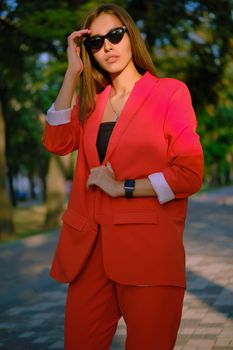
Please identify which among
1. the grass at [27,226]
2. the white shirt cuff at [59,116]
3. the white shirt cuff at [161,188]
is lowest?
the grass at [27,226]

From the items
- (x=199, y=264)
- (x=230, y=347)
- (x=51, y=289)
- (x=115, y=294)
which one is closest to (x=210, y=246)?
(x=199, y=264)

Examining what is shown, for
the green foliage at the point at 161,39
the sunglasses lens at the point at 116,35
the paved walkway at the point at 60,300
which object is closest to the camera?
the sunglasses lens at the point at 116,35

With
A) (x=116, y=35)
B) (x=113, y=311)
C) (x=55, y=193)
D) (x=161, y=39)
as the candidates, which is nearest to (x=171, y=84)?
(x=116, y=35)

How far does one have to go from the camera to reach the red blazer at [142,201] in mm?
2408

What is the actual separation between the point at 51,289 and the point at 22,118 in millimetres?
24784

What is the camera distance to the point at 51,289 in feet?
27.3

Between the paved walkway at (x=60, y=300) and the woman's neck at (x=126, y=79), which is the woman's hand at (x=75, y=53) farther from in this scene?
the paved walkway at (x=60, y=300)

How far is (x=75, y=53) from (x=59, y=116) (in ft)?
0.87

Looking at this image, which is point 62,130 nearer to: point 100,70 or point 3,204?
point 100,70

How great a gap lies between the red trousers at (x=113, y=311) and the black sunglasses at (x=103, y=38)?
73 cm

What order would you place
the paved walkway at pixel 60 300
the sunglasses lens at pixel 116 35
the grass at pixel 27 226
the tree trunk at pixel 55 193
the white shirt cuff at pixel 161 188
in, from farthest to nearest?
the tree trunk at pixel 55 193
the grass at pixel 27 226
the paved walkway at pixel 60 300
the sunglasses lens at pixel 116 35
the white shirt cuff at pixel 161 188

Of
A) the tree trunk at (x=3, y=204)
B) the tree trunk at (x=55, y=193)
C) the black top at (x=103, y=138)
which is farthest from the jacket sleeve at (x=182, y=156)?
the tree trunk at (x=55, y=193)

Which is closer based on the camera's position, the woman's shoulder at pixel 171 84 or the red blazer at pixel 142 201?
the red blazer at pixel 142 201

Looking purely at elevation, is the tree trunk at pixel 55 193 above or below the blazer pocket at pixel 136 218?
below
